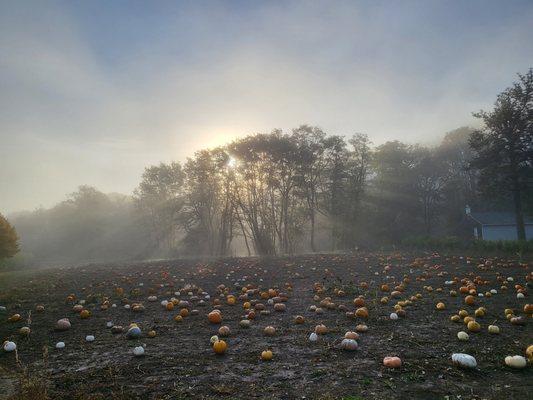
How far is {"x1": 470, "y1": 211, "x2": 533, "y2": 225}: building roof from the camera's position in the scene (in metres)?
46.6

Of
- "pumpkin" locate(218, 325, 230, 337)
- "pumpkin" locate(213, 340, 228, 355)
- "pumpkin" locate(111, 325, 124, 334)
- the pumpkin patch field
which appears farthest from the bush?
"pumpkin" locate(111, 325, 124, 334)

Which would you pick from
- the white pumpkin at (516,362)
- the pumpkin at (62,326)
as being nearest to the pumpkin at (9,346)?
the pumpkin at (62,326)

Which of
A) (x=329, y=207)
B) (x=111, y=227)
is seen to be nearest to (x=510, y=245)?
(x=329, y=207)

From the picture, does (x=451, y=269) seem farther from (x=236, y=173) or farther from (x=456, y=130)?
(x=456, y=130)

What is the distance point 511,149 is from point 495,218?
826 inches

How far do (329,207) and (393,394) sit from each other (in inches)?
1587

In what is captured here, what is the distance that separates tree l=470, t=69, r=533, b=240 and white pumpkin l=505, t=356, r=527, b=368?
31138 millimetres

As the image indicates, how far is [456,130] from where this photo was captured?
61.4 meters

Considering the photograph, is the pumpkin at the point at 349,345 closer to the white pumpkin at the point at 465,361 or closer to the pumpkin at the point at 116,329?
the white pumpkin at the point at 465,361

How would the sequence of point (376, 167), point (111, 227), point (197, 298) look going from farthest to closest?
point (111, 227) < point (376, 167) < point (197, 298)

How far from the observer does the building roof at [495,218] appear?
4663 centimetres

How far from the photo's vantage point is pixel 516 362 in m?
5.10

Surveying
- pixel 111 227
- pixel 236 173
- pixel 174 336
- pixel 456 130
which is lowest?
pixel 174 336

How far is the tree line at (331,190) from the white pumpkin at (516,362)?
31326 mm
